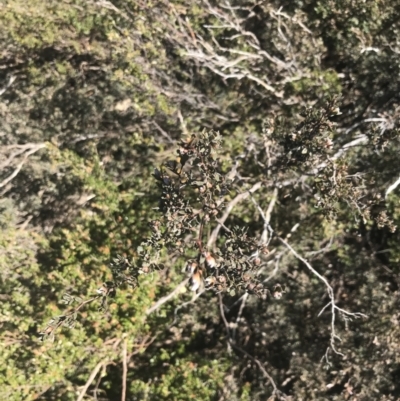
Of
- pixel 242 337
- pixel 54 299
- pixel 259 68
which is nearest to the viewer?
pixel 54 299

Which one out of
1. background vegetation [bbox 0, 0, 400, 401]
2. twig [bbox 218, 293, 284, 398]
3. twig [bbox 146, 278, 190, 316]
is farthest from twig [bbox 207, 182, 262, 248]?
twig [bbox 218, 293, 284, 398]

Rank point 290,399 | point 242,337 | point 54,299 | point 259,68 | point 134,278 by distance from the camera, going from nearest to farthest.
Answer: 1. point 134,278
2. point 54,299
3. point 290,399
4. point 259,68
5. point 242,337

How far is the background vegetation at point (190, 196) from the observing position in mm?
3865

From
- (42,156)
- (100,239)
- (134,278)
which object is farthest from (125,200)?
(134,278)

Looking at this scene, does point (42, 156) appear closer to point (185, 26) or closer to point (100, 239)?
point (100, 239)

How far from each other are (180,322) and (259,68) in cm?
232

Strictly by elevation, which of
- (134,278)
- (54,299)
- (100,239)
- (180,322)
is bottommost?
(180,322)

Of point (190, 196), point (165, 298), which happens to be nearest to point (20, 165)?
point (190, 196)

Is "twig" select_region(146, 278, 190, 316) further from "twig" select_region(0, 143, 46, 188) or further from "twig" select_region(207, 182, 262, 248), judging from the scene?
"twig" select_region(0, 143, 46, 188)

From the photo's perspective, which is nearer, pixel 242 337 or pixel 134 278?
→ pixel 134 278

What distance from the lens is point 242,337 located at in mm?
4840

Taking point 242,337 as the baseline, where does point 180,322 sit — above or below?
above

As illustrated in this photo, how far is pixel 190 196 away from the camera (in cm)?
399

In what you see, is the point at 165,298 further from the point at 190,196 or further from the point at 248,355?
the point at 248,355
